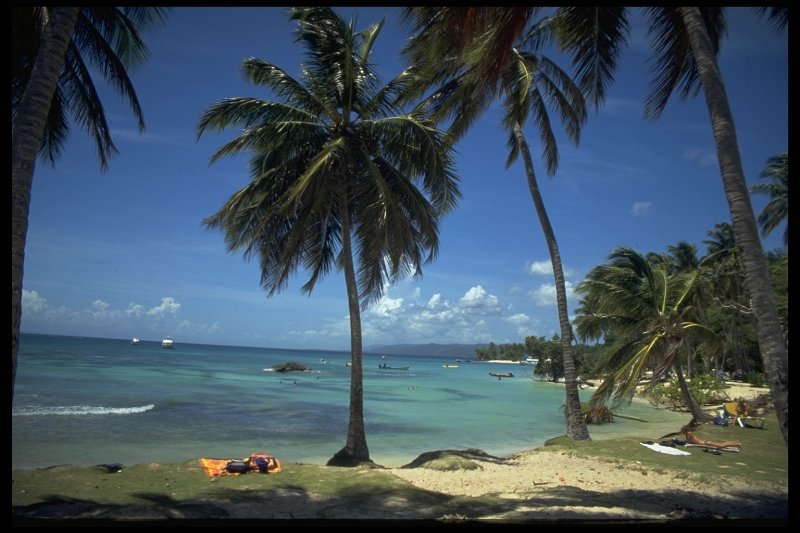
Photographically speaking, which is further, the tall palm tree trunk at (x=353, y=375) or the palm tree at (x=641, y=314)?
the palm tree at (x=641, y=314)

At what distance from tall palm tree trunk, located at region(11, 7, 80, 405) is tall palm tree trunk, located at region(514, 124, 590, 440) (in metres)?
10.5

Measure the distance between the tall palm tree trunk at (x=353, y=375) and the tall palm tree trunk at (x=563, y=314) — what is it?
532 cm

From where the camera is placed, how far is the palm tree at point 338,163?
35.4 ft

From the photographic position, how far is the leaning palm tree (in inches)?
250

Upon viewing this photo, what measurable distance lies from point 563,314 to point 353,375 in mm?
5935

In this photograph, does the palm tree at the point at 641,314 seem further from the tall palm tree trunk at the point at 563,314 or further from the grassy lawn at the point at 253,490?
the grassy lawn at the point at 253,490

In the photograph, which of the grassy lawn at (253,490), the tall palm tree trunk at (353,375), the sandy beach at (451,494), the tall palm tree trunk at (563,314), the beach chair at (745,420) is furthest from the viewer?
the beach chair at (745,420)

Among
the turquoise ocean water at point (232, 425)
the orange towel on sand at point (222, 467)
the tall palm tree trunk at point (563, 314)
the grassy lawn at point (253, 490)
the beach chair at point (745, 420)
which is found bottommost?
the turquoise ocean water at point (232, 425)

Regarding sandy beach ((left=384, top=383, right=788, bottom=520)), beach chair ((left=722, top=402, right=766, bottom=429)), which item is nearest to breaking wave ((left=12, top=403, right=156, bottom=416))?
sandy beach ((left=384, top=383, right=788, bottom=520))

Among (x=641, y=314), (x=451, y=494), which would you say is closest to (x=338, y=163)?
(x=451, y=494)

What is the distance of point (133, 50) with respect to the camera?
26.3ft

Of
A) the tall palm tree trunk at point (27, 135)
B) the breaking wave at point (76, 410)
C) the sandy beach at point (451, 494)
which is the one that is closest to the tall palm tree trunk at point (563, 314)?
the sandy beach at point (451, 494)

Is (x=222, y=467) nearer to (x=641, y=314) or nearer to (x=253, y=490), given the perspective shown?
(x=253, y=490)

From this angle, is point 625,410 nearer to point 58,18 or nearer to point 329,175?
point 329,175
